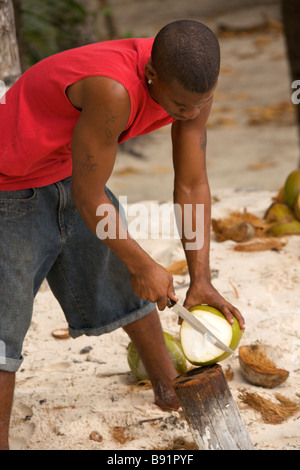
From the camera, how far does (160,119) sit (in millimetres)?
2125

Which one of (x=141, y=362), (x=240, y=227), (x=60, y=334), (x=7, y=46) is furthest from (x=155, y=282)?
(x=240, y=227)

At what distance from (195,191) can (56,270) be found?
60 centimetres

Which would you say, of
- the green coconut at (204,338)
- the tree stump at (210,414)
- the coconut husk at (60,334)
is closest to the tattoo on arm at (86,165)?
the green coconut at (204,338)

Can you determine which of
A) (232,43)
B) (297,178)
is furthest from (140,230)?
(232,43)

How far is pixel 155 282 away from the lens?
199 centimetres

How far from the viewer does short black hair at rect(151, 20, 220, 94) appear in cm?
176

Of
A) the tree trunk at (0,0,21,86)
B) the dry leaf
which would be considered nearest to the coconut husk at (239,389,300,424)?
the dry leaf

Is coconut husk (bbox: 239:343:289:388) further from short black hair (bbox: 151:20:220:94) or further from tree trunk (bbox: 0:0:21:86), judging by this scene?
tree trunk (bbox: 0:0:21:86)

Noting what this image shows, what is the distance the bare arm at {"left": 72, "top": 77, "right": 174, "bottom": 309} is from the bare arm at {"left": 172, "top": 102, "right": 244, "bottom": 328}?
249 millimetres

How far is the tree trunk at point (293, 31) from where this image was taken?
5.55 metres

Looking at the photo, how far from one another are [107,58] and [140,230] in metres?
2.22

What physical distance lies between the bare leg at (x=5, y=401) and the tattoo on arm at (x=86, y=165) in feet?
2.54

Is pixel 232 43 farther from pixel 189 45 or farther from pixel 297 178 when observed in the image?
pixel 189 45
